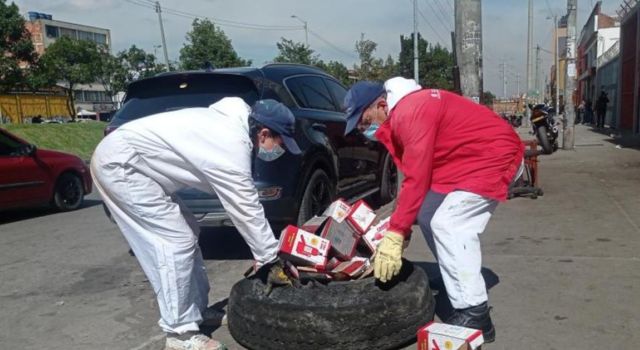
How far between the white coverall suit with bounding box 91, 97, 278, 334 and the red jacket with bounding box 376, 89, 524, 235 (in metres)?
0.85

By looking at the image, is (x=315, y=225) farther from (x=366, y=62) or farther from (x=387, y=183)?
(x=366, y=62)

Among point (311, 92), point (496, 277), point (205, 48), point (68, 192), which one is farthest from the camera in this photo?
point (205, 48)

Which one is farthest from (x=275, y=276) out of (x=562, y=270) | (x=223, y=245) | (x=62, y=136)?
(x=62, y=136)

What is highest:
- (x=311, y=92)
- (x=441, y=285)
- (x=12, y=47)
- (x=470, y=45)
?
(x=12, y=47)

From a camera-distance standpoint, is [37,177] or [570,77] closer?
[37,177]

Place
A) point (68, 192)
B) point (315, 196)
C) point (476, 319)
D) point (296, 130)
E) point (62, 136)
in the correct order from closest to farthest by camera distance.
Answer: point (476, 319) → point (296, 130) → point (315, 196) → point (68, 192) → point (62, 136)

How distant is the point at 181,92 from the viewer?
5.61m

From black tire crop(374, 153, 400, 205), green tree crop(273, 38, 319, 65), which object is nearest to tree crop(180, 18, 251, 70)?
green tree crop(273, 38, 319, 65)

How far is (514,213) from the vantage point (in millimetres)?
7367

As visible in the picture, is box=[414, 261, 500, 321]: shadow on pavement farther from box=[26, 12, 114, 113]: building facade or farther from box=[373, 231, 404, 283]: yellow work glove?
box=[26, 12, 114, 113]: building facade

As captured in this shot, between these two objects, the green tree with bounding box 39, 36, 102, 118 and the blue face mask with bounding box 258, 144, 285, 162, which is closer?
the blue face mask with bounding box 258, 144, 285, 162

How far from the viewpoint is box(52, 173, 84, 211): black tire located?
936cm

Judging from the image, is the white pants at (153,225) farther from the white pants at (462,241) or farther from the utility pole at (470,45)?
the utility pole at (470,45)

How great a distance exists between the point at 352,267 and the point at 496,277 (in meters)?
1.65
